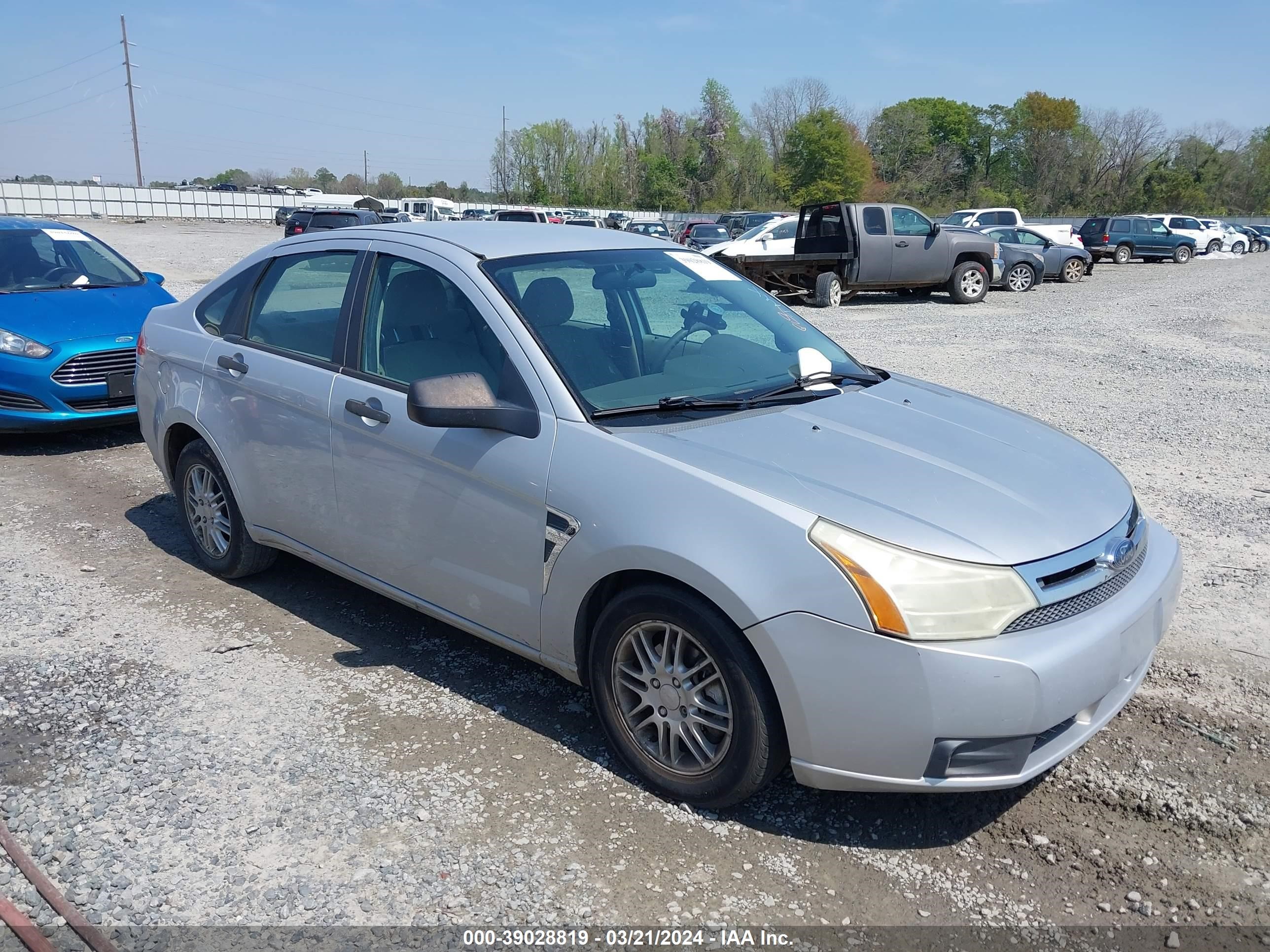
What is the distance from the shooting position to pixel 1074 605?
9.37 ft

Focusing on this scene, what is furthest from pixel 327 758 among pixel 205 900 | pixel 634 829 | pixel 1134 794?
pixel 1134 794

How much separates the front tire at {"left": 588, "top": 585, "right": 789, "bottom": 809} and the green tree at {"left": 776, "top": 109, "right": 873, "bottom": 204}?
80.7m

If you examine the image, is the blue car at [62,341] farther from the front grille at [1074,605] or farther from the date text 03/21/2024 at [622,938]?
the front grille at [1074,605]

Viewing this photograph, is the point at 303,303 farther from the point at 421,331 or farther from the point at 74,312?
the point at 74,312

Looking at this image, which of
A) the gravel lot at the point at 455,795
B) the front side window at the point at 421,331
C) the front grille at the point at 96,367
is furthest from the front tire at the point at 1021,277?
the front side window at the point at 421,331

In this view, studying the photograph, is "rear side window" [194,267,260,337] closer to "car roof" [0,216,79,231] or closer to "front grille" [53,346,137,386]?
"front grille" [53,346,137,386]

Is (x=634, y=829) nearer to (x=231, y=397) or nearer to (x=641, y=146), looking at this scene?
(x=231, y=397)

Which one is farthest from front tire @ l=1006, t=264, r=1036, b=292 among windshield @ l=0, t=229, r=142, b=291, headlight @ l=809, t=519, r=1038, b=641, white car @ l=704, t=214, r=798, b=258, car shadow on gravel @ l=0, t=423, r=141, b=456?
headlight @ l=809, t=519, r=1038, b=641

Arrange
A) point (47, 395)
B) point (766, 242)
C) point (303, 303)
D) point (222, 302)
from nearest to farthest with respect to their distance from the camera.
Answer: point (303, 303) < point (222, 302) < point (47, 395) < point (766, 242)

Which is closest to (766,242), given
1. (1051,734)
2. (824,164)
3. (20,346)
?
(20,346)

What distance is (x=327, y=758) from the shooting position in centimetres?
348

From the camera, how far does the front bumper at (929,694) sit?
2.65 meters

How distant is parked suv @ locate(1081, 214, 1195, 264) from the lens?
119ft

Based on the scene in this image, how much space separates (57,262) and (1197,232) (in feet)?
141
